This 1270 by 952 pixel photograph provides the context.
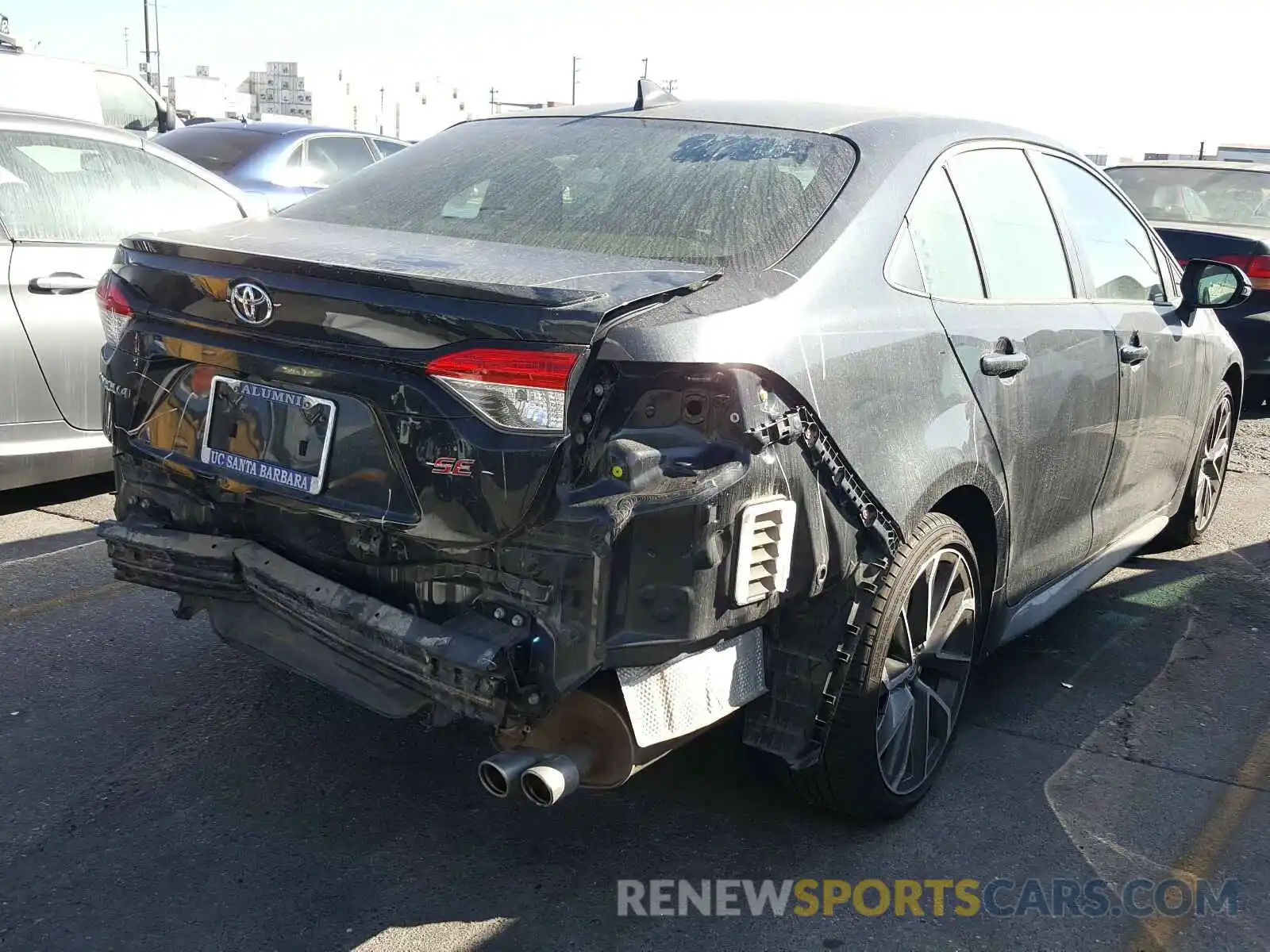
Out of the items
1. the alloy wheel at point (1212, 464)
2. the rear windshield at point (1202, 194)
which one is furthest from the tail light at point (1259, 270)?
the alloy wheel at point (1212, 464)

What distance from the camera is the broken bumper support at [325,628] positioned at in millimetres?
2467

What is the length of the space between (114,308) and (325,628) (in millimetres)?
985

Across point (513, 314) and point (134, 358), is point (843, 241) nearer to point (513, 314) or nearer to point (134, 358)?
point (513, 314)

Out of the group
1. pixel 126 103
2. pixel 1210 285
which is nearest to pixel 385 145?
pixel 126 103

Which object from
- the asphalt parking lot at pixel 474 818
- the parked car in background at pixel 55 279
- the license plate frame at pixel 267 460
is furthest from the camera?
the parked car in background at pixel 55 279

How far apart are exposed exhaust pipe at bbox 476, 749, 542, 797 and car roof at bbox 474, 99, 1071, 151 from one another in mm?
1761

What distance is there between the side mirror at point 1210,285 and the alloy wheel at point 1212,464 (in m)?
0.82

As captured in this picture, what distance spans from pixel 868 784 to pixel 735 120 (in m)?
1.74

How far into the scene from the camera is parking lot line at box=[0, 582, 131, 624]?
4.26 meters

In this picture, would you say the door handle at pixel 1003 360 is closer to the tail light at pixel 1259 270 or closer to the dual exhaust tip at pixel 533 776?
the dual exhaust tip at pixel 533 776

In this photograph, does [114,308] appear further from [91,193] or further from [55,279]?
[91,193]

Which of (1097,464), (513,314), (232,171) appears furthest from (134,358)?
(232,171)

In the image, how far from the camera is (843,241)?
2908 mm

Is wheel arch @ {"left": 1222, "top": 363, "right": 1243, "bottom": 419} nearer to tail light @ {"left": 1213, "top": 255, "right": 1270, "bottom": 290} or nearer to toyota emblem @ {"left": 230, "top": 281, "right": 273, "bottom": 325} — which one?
tail light @ {"left": 1213, "top": 255, "right": 1270, "bottom": 290}
